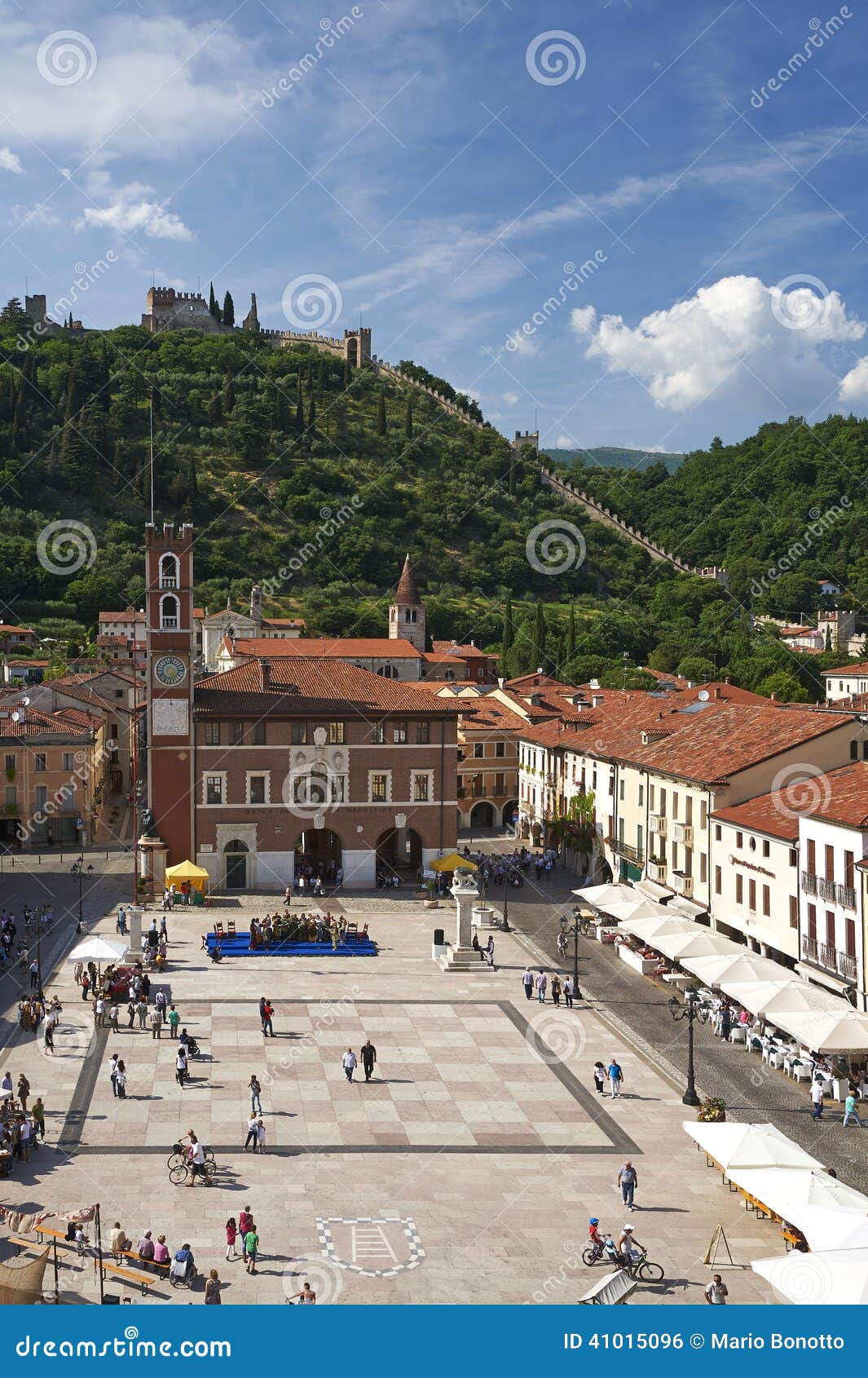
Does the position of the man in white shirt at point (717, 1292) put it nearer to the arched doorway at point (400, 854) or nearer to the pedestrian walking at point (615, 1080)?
the pedestrian walking at point (615, 1080)

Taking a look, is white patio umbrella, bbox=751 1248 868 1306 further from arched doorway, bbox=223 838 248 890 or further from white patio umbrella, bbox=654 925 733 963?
arched doorway, bbox=223 838 248 890

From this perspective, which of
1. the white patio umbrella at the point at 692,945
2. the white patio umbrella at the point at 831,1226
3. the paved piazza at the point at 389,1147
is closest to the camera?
the white patio umbrella at the point at 831,1226

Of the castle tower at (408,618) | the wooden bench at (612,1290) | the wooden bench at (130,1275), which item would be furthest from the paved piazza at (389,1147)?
the castle tower at (408,618)

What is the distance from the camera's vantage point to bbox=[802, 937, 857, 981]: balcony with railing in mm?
37812

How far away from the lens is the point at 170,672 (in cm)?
6034

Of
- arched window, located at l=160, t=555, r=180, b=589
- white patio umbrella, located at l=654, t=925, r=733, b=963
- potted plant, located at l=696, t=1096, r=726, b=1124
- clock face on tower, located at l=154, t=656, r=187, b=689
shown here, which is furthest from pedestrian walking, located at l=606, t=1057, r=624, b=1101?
arched window, located at l=160, t=555, r=180, b=589

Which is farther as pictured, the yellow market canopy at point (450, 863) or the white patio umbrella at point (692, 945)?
the yellow market canopy at point (450, 863)

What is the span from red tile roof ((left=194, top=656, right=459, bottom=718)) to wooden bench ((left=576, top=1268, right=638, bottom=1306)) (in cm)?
4199

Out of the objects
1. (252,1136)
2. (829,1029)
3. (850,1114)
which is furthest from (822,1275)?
(829,1029)

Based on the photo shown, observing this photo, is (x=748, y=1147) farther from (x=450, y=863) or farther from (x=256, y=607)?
(x=256, y=607)

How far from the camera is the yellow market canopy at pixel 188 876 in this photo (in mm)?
56969

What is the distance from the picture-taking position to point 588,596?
7756 inches

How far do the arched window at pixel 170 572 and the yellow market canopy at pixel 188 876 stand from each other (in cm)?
1335

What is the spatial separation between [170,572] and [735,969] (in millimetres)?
34352
